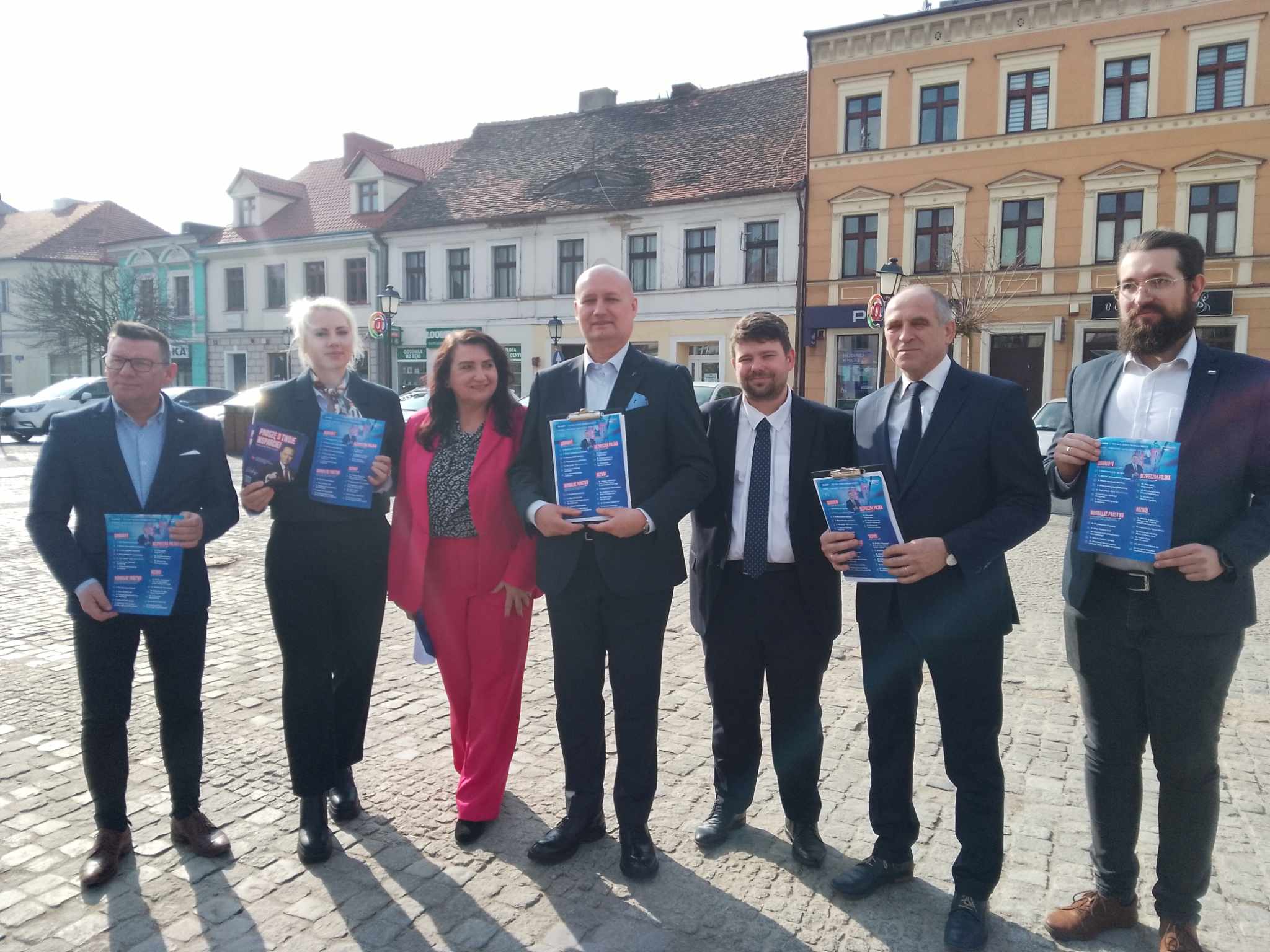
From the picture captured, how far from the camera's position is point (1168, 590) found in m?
2.93

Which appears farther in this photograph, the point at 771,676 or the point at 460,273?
the point at 460,273

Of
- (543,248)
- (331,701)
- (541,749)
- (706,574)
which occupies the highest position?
(543,248)

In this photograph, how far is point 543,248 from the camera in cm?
3080

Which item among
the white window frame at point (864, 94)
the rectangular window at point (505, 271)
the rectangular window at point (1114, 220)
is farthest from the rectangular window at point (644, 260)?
the rectangular window at point (1114, 220)

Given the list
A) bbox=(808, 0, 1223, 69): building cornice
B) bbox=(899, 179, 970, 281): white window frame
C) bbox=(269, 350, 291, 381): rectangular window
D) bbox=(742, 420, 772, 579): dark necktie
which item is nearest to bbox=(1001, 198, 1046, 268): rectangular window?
bbox=(899, 179, 970, 281): white window frame

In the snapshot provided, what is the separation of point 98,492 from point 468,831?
6.44 feet

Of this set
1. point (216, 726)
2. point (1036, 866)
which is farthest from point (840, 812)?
point (216, 726)

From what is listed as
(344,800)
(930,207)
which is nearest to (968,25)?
(930,207)

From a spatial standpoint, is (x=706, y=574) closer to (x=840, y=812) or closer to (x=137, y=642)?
(x=840, y=812)

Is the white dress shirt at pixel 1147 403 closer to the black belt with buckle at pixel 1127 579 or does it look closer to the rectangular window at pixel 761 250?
the black belt with buckle at pixel 1127 579

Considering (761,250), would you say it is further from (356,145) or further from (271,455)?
(271,455)

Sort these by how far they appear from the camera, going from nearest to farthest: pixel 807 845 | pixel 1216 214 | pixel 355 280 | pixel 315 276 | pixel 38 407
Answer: pixel 807 845 → pixel 1216 214 → pixel 38 407 → pixel 355 280 → pixel 315 276

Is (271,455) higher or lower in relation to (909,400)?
lower

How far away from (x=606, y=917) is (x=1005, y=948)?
4.40ft
